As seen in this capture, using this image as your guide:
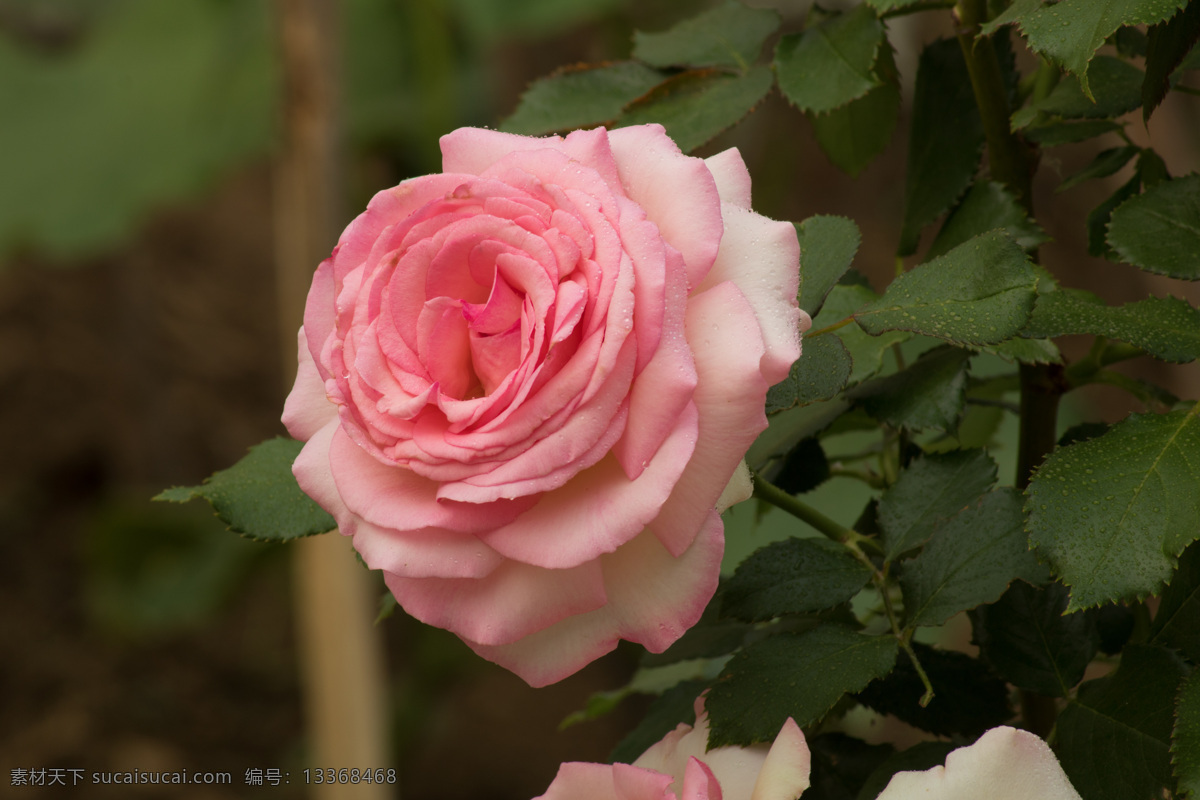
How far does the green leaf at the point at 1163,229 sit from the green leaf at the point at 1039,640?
0.10 m

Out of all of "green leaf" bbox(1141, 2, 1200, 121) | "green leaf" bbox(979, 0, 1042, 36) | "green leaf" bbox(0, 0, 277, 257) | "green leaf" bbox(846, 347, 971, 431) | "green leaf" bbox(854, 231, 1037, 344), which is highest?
"green leaf" bbox(0, 0, 277, 257)

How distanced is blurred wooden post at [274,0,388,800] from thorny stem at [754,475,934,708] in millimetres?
742

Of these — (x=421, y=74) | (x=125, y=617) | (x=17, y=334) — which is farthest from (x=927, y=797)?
(x=17, y=334)

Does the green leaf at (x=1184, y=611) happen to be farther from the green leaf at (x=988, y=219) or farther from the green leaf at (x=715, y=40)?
the green leaf at (x=715, y=40)

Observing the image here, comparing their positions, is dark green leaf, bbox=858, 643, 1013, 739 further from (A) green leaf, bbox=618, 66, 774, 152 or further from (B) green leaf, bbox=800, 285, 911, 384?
(A) green leaf, bbox=618, 66, 774, 152

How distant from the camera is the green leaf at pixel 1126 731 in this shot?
0.28 metres

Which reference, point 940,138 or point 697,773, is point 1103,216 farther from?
point 697,773

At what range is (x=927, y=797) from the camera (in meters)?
0.24

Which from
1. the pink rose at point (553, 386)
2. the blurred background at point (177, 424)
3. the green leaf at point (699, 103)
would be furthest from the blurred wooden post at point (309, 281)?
the pink rose at point (553, 386)

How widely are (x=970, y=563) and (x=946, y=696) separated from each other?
49 mm

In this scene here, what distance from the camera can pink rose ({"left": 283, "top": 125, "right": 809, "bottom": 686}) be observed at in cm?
23

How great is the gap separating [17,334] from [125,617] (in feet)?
2.78

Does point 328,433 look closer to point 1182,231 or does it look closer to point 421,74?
point 1182,231

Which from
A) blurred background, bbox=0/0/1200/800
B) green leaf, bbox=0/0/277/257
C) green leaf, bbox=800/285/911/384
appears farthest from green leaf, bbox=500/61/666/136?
green leaf, bbox=0/0/277/257
